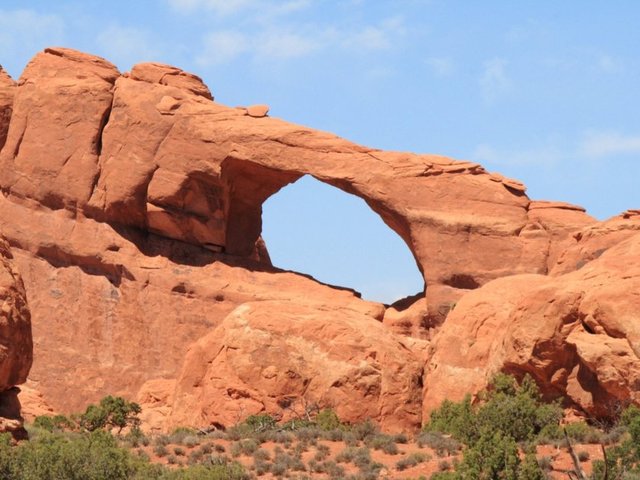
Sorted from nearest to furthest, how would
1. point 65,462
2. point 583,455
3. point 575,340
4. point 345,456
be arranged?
point 65,462 → point 583,455 → point 345,456 → point 575,340

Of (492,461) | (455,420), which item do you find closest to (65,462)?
(492,461)

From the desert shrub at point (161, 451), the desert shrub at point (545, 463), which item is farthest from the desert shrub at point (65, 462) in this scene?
the desert shrub at point (545, 463)

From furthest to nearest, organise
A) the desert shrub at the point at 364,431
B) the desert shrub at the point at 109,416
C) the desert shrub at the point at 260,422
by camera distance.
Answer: the desert shrub at the point at 109,416 → the desert shrub at the point at 260,422 → the desert shrub at the point at 364,431

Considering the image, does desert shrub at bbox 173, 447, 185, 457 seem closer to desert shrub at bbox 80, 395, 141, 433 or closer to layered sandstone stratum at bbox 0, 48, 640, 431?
desert shrub at bbox 80, 395, 141, 433

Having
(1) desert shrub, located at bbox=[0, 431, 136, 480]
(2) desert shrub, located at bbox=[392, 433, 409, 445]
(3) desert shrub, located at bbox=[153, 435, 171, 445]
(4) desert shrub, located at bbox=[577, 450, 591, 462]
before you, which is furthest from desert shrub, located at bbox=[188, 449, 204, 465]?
(4) desert shrub, located at bbox=[577, 450, 591, 462]

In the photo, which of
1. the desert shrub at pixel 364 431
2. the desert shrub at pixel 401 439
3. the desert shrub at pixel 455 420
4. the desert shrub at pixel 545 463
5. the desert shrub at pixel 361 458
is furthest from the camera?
the desert shrub at pixel 364 431

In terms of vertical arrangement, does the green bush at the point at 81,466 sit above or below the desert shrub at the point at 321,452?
below

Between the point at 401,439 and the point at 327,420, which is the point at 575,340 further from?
the point at 327,420

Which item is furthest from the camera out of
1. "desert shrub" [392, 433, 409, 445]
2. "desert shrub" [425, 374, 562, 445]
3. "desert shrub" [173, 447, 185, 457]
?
"desert shrub" [392, 433, 409, 445]

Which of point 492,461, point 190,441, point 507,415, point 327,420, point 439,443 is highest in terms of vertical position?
point 507,415

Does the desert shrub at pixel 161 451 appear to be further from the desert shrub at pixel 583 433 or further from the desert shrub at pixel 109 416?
the desert shrub at pixel 583 433

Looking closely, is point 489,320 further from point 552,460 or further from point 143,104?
point 143,104

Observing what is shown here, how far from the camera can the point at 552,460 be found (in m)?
29.6

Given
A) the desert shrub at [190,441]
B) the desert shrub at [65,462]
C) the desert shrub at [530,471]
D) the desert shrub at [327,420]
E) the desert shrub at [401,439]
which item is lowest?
the desert shrub at [65,462]
